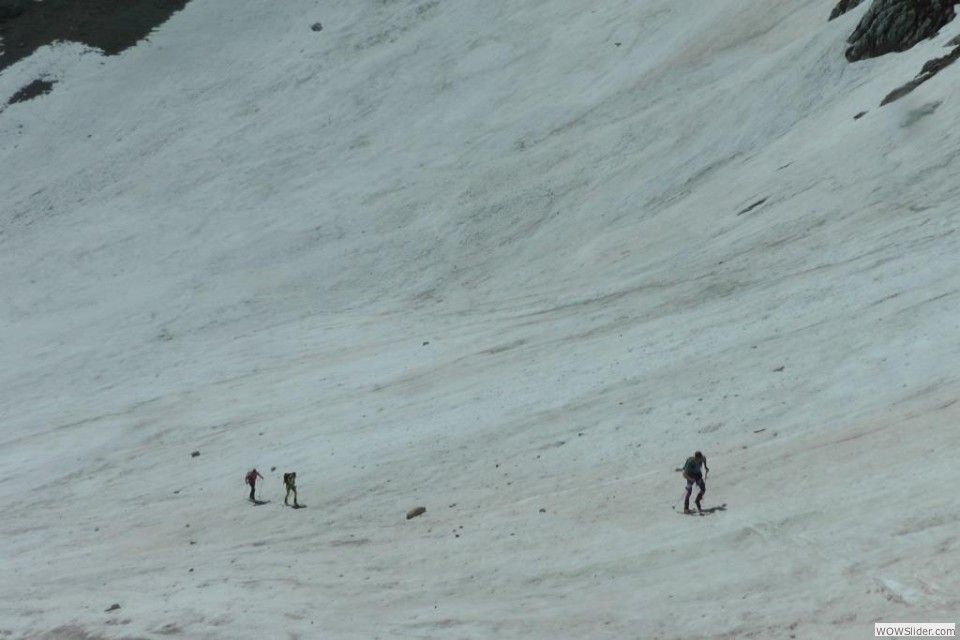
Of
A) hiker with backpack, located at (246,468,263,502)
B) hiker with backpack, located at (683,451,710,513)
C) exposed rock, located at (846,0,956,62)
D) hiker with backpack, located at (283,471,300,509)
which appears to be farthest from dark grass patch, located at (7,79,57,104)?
hiker with backpack, located at (683,451,710,513)

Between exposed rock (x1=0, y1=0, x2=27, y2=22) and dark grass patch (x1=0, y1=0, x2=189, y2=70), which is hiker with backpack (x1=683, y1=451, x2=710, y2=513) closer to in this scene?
dark grass patch (x1=0, y1=0, x2=189, y2=70)

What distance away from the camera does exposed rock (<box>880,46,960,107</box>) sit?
41.1 metres

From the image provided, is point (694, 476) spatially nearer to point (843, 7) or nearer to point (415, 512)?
point (415, 512)

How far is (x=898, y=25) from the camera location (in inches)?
1781

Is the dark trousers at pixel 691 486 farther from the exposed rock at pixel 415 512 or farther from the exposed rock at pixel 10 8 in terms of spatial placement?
the exposed rock at pixel 10 8

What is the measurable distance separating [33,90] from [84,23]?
784 cm

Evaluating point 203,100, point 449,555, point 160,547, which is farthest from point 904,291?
point 203,100

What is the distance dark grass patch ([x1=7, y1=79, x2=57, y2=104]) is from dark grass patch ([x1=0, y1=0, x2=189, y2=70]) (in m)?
3.46

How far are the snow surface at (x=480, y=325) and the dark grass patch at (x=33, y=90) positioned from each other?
61 centimetres

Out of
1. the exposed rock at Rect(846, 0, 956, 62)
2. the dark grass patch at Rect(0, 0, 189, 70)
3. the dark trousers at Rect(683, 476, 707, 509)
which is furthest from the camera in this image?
the dark grass patch at Rect(0, 0, 189, 70)

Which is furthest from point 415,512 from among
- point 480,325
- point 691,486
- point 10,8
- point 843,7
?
A: point 10,8

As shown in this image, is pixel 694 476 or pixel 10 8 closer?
pixel 694 476

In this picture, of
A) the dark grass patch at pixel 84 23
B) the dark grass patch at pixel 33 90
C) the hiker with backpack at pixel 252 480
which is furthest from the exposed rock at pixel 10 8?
the hiker with backpack at pixel 252 480

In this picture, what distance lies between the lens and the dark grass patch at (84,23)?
69.2m
